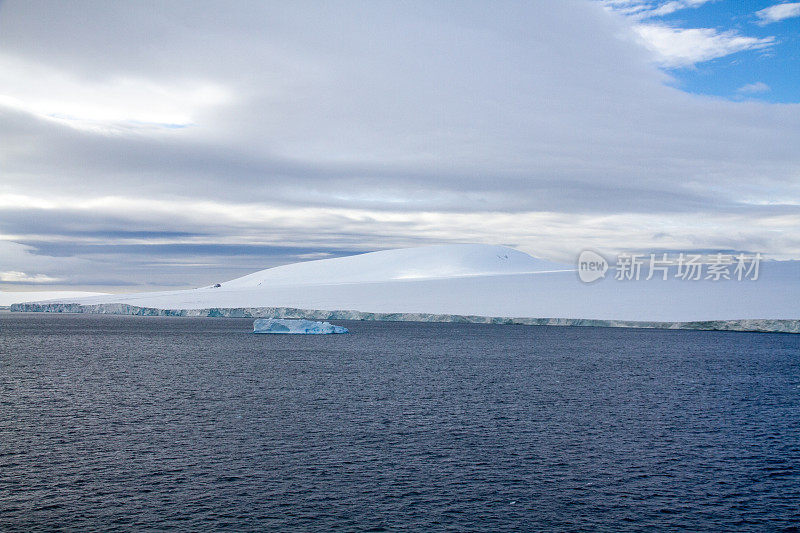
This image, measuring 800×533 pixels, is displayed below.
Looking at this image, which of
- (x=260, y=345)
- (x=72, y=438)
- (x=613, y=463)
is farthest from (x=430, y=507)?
(x=260, y=345)

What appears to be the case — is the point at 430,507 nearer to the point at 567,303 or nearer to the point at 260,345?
the point at 260,345

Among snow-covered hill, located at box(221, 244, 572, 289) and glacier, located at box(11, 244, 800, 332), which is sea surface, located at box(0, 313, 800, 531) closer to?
glacier, located at box(11, 244, 800, 332)

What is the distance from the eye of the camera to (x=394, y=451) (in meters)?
18.0

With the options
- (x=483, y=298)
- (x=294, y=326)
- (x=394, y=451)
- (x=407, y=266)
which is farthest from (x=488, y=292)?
(x=394, y=451)

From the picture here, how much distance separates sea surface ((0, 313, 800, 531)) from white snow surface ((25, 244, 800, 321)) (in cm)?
5995

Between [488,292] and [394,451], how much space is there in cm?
9442

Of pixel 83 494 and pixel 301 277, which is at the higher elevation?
pixel 301 277

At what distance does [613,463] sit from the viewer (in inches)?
677

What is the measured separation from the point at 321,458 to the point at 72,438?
24.3 ft

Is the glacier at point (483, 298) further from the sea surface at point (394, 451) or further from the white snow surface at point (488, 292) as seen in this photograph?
the sea surface at point (394, 451)

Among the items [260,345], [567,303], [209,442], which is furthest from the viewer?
[567,303]

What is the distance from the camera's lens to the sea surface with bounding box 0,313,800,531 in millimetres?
13000

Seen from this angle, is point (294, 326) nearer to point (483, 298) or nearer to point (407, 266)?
point (483, 298)

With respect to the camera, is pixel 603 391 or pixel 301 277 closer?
pixel 603 391
